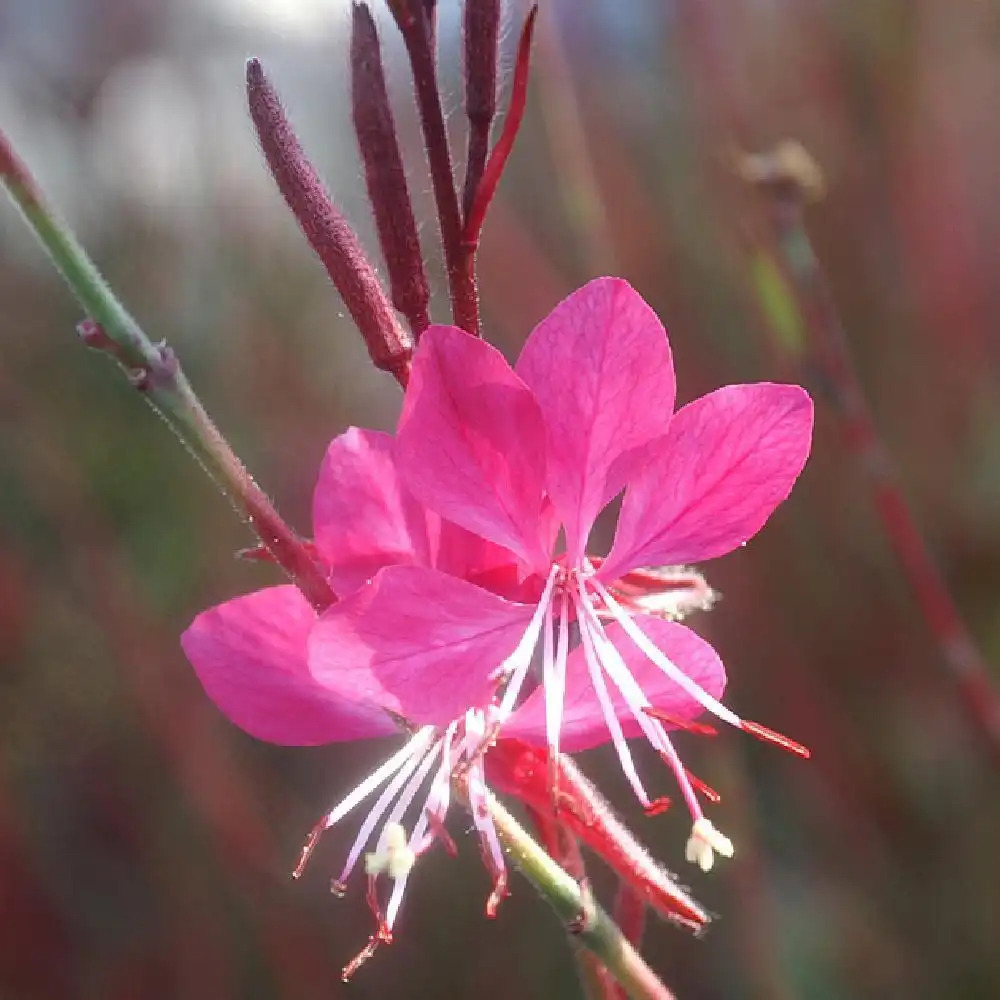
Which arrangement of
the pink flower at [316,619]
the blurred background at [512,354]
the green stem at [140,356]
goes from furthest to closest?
the blurred background at [512,354], the pink flower at [316,619], the green stem at [140,356]

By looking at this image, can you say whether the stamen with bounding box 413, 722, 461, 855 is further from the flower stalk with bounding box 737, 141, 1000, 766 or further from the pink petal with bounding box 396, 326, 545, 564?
the flower stalk with bounding box 737, 141, 1000, 766

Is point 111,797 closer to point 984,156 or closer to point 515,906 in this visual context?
point 515,906

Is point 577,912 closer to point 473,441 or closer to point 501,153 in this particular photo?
point 473,441

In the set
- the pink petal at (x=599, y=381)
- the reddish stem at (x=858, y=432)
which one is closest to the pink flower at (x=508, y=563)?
the pink petal at (x=599, y=381)

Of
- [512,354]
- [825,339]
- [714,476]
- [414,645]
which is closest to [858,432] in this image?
[825,339]

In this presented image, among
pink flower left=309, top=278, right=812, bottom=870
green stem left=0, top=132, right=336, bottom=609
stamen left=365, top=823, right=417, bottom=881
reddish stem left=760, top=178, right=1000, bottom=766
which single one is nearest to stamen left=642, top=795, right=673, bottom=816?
pink flower left=309, top=278, right=812, bottom=870

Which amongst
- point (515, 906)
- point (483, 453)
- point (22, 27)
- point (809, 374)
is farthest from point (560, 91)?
point (22, 27)

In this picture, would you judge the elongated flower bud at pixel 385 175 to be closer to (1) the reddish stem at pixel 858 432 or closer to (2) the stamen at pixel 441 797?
(2) the stamen at pixel 441 797
